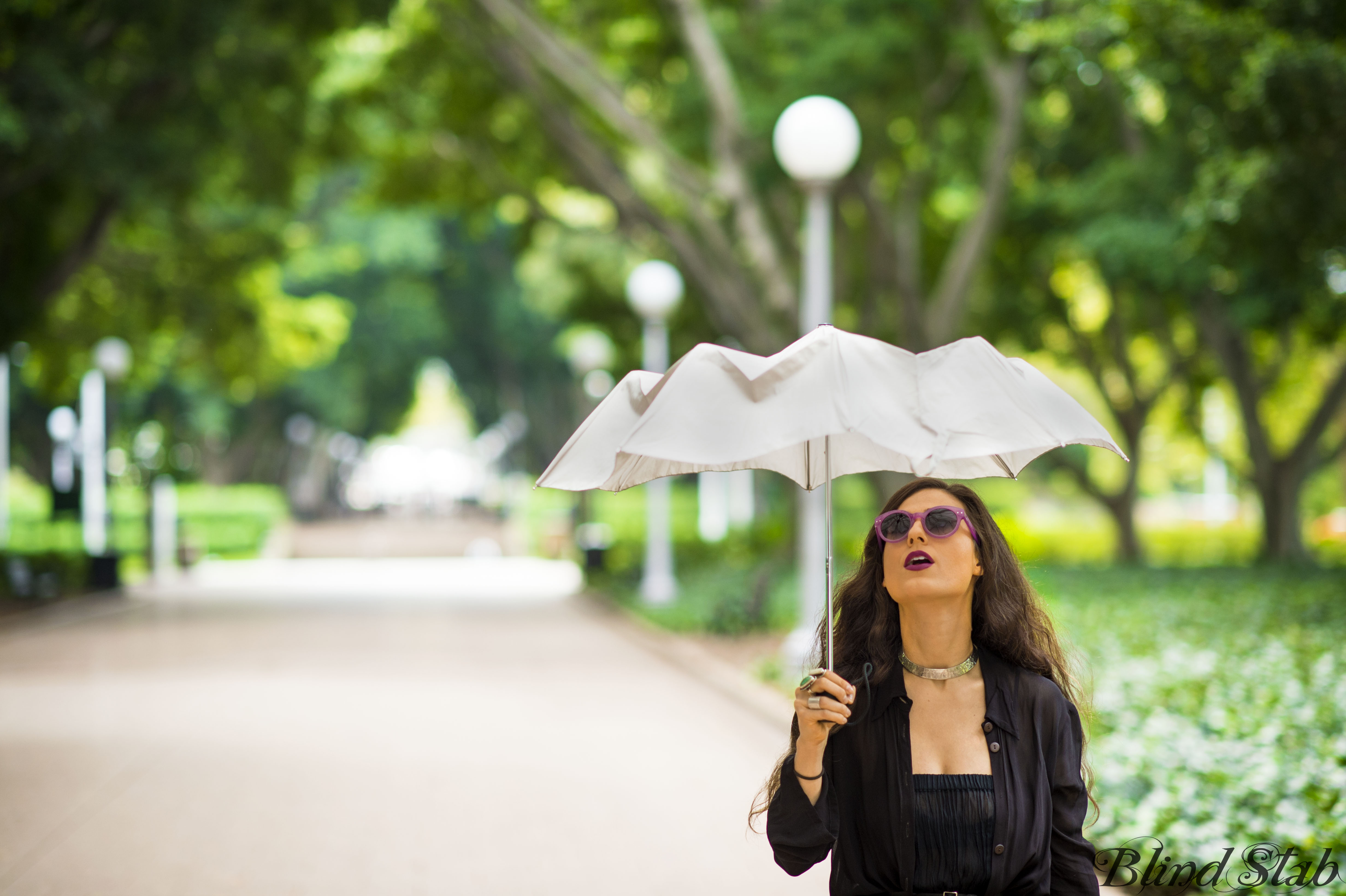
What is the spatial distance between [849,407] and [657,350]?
51.7ft

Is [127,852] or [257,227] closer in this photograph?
[127,852]

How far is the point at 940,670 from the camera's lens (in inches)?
110

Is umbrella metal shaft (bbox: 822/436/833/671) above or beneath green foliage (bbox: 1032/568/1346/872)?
above

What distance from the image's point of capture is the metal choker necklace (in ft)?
9.17

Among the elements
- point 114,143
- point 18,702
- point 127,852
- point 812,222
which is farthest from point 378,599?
point 127,852

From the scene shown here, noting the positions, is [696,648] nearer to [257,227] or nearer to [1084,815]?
[1084,815]

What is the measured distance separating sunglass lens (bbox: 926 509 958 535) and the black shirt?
0.32m

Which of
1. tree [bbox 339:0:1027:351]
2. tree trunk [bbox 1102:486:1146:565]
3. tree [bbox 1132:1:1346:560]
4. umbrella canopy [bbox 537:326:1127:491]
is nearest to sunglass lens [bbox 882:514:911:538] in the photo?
umbrella canopy [bbox 537:326:1127:491]

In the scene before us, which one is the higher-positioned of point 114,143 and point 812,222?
point 114,143

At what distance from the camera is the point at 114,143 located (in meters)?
15.9

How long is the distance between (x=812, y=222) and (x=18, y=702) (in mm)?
7076

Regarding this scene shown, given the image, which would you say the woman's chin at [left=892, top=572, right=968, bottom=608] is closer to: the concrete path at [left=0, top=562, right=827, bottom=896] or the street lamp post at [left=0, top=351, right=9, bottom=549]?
the concrete path at [left=0, top=562, right=827, bottom=896]

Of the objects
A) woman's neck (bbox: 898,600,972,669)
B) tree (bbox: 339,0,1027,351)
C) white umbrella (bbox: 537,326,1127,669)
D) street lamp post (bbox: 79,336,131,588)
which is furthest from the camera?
street lamp post (bbox: 79,336,131,588)

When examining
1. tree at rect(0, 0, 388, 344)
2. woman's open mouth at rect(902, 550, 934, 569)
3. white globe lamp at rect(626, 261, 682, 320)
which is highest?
tree at rect(0, 0, 388, 344)
